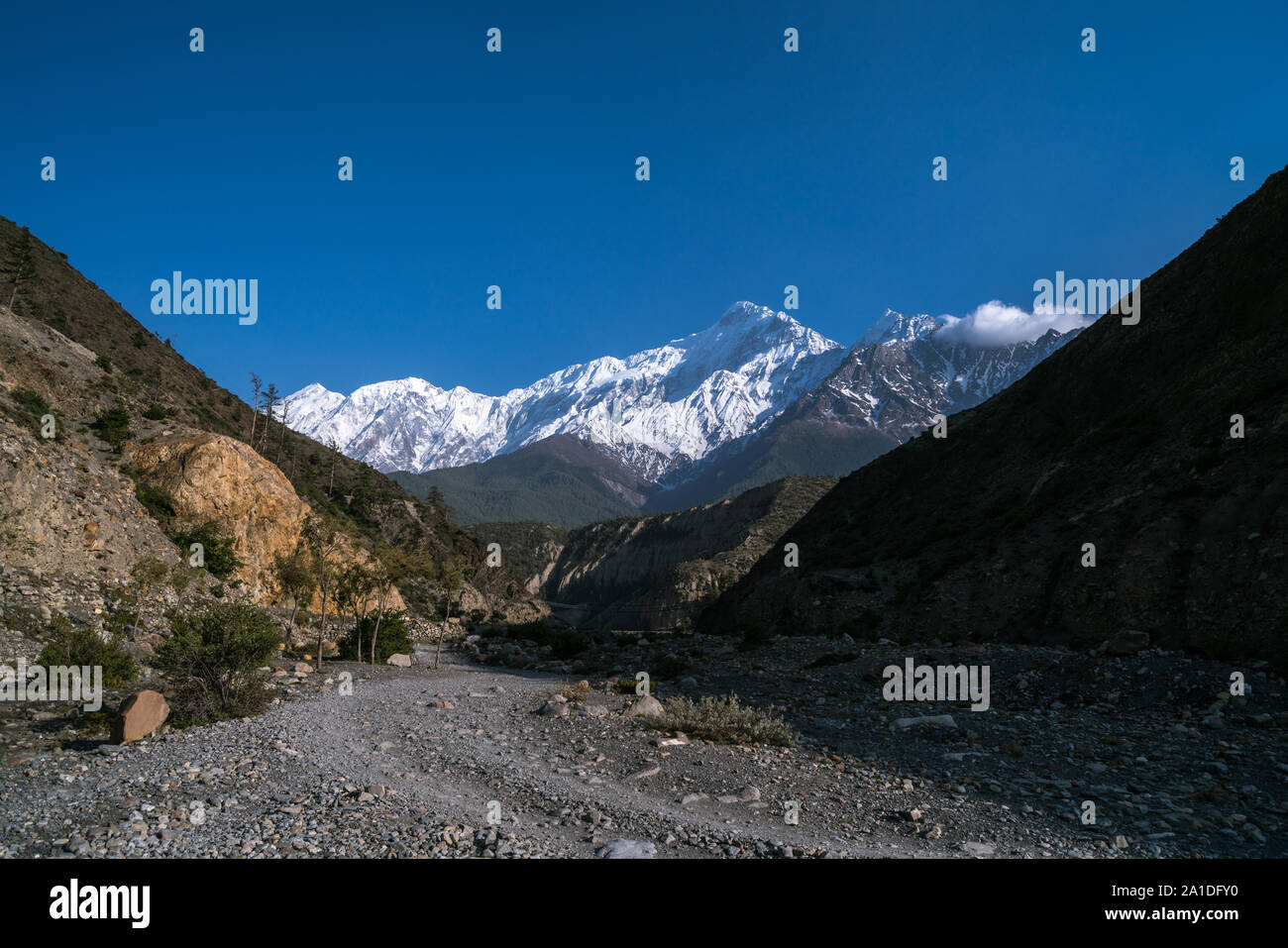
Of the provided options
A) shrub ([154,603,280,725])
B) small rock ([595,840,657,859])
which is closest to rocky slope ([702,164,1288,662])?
small rock ([595,840,657,859])

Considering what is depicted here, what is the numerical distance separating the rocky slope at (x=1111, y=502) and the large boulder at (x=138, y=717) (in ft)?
77.0

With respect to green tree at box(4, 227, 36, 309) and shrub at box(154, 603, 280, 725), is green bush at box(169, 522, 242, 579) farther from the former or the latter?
green tree at box(4, 227, 36, 309)

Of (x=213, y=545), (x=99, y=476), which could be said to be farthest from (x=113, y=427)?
(x=213, y=545)

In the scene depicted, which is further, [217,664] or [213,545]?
[213,545]

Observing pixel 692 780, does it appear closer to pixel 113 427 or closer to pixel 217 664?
pixel 217 664

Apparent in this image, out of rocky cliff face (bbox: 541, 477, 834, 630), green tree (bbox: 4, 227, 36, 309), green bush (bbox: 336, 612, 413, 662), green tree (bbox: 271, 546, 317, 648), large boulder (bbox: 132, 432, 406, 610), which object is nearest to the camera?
green tree (bbox: 271, 546, 317, 648)

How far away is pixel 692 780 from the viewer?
32.6 ft

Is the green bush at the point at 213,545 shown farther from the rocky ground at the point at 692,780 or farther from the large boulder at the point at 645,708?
the large boulder at the point at 645,708

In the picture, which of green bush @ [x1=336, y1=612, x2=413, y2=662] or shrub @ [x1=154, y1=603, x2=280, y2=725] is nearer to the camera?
shrub @ [x1=154, y1=603, x2=280, y2=725]

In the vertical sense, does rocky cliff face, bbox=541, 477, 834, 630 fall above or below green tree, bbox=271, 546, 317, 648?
below

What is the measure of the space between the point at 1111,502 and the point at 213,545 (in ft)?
140

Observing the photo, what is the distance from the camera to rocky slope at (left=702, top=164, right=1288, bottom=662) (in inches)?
696

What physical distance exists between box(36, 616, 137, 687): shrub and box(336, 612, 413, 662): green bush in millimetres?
13873

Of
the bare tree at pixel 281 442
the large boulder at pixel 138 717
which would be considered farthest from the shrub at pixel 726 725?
the bare tree at pixel 281 442
